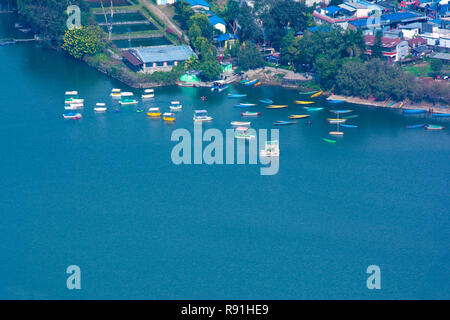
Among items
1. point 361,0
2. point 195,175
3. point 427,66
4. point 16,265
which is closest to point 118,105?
point 195,175

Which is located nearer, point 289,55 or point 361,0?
point 289,55

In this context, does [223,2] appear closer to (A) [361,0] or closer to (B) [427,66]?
(A) [361,0]

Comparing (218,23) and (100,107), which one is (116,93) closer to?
(100,107)

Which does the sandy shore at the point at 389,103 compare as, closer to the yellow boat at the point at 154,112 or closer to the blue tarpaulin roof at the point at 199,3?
the yellow boat at the point at 154,112

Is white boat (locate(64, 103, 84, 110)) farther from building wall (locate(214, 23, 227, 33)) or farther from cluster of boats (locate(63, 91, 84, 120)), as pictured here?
building wall (locate(214, 23, 227, 33))

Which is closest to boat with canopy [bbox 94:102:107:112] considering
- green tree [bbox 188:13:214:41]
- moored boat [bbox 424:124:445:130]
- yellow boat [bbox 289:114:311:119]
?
yellow boat [bbox 289:114:311:119]

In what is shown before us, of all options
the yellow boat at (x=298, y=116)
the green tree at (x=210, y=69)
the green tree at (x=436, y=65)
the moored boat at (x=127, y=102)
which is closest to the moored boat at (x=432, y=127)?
the green tree at (x=436, y=65)
